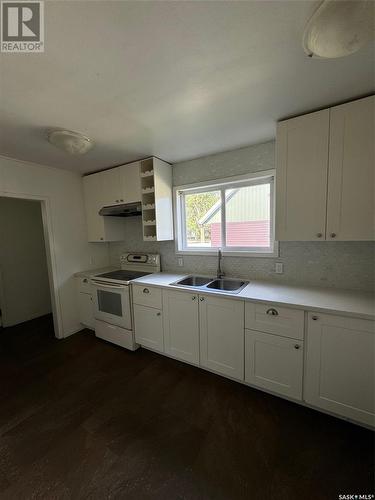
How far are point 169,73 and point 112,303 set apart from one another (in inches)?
94.8

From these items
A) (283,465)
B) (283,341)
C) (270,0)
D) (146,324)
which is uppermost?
(270,0)

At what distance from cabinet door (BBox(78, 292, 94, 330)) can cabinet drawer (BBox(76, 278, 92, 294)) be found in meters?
0.06

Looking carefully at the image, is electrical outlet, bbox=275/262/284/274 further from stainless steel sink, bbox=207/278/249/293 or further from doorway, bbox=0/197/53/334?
doorway, bbox=0/197/53/334

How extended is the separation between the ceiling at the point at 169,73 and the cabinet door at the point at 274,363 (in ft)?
5.99

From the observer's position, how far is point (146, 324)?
2.36 meters

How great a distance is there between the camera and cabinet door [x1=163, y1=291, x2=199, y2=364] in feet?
6.67

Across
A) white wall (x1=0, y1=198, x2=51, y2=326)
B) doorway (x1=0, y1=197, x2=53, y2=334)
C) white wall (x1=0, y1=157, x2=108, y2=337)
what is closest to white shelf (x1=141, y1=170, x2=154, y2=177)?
white wall (x1=0, y1=157, x2=108, y2=337)

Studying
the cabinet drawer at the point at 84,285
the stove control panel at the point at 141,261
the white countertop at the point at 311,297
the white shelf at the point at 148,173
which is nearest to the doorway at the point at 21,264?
the cabinet drawer at the point at 84,285

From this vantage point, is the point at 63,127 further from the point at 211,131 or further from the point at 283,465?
the point at 283,465

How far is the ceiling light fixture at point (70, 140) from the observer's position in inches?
67.3

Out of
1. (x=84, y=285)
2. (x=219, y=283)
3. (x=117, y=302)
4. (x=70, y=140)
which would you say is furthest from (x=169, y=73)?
(x=84, y=285)

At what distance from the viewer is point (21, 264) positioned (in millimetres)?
3424

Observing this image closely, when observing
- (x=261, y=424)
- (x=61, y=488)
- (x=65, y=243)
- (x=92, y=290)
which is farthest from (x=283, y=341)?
(x=65, y=243)

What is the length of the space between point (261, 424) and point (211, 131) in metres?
2.51
